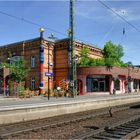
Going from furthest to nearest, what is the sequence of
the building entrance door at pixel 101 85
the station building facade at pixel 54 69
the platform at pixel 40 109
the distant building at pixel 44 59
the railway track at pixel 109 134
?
the building entrance door at pixel 101 85, the distant building at pixel 44 59, the station building facade at pixel 54 69, the platform at pixel 40 109, the railway track at pixel 109 134

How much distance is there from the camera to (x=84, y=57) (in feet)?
192

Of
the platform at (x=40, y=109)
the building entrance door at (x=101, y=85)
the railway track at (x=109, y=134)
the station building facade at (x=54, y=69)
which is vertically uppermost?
the station building facade at (x=54, y=69)

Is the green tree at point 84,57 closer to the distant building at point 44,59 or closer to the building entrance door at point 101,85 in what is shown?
the distant building at point 44,59

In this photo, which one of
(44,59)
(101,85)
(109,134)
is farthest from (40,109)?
(101,85)

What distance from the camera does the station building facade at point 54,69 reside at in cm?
5516

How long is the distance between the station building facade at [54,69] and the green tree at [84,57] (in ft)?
2.57

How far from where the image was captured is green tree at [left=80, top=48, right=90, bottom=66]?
5738cm

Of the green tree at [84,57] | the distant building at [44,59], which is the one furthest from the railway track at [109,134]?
the green tree at [84,57]

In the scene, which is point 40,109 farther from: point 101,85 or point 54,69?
point 101,85

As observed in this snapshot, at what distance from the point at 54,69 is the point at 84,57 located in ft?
17.9

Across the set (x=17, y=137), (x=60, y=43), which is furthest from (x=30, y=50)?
(x=17, y=137)

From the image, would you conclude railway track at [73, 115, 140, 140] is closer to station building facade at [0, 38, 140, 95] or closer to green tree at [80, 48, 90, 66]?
station building facade at [0, 38, 140, 95]

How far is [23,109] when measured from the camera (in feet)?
67.0

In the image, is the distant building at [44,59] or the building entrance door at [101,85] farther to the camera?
the building entrance door at [101,85]
